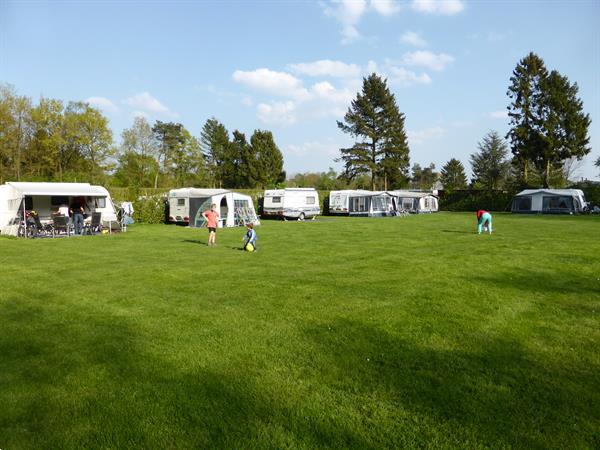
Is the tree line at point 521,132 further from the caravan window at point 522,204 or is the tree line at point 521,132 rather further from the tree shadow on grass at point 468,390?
the tree shadow on grass at point 468,390

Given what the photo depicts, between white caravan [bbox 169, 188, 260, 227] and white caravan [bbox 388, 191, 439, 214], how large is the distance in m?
16.9

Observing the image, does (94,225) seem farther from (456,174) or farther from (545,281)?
(456,174)

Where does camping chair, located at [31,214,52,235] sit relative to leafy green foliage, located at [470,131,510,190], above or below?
below

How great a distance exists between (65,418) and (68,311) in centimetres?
309

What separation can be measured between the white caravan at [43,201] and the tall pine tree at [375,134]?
1349 inches

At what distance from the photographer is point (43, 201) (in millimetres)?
19766

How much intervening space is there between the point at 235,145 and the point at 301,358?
61.3 m

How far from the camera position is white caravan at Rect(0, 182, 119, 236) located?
1770 cm

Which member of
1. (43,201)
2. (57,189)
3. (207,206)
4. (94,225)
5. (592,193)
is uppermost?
(592,193)

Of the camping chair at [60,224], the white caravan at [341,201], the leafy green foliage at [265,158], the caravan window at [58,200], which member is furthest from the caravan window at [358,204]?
the leafy green foliage at [265,158]

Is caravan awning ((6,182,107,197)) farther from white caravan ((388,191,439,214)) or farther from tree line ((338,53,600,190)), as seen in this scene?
tree line ((338,53,600,190))

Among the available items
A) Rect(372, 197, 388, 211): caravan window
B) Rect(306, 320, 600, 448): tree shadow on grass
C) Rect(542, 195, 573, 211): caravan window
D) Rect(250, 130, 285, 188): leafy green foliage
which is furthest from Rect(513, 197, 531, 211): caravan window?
Rect(306, 320, 600, 448): tree shadow on grass

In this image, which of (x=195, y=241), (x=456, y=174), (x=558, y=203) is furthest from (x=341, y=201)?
(x=456, y=174)

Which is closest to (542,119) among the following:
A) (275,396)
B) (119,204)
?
(119,204)
